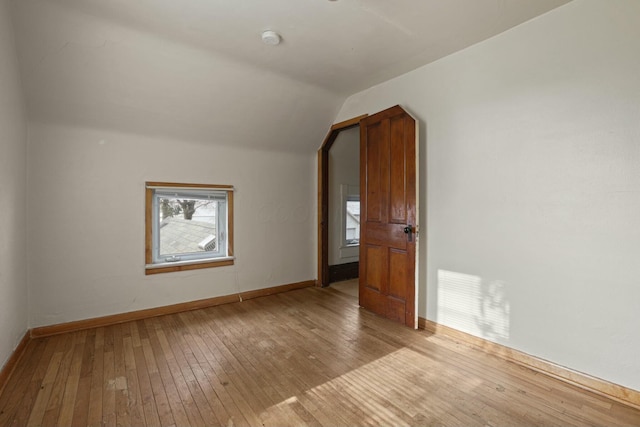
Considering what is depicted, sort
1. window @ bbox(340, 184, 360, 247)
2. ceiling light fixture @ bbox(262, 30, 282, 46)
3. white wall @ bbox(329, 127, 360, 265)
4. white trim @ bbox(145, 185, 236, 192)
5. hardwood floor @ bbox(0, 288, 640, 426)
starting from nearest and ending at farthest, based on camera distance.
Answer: hardwood floor @ bbox(0, 288, 640, 426) → ceiling light fixture @ bbox(262, 30, 282, 46) → white trim @ bbox(145, 185, 236, 192) → white wall @ bbox(329, 127, 360, 265) → window @ bbox(340, 184, 360, 247)

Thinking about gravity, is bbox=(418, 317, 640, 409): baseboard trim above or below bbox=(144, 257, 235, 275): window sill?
below

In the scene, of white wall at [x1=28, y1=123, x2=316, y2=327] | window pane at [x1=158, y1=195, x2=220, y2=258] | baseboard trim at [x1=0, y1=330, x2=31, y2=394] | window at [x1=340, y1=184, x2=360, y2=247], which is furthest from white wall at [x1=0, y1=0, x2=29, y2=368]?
window at [x1=340, y1=184, x2=360, y2=247]

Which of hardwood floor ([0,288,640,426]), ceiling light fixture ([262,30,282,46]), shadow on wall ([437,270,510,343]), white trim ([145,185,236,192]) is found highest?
ceiling light fixture ([262,30,282,46])

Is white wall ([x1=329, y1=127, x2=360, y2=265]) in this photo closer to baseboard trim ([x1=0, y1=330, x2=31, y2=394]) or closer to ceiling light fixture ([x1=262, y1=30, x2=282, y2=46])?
ceiling light fixture ([x1=262, y1=30, x2=282, y2=46])

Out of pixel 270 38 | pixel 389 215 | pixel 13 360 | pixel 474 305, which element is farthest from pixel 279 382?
pixel 270 38

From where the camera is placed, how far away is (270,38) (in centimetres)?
243

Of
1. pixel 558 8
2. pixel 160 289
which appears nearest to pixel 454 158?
pixel 558 8

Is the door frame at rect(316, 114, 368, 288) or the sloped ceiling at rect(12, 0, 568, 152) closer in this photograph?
the sloped ceiling at rect(12, 0, 568, 152)

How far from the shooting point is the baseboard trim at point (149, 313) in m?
2.79

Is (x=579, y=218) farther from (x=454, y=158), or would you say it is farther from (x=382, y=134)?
(x=382, y=134)

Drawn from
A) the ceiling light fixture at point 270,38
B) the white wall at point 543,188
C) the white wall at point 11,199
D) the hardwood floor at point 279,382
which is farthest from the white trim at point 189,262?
the ceiling light fixture at point 270,38

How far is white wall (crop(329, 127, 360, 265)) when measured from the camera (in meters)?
4.70

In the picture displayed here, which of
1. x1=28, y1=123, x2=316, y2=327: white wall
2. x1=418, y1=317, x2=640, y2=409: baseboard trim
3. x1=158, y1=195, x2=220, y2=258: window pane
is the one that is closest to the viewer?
x1=418, y1=317, x2=640, y2=409: baseboard trim

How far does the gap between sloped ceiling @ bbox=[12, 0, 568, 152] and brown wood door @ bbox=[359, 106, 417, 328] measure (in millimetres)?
639
